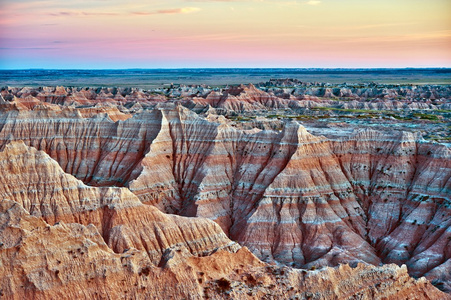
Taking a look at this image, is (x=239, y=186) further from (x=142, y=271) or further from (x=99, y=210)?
(x=142, y=271)

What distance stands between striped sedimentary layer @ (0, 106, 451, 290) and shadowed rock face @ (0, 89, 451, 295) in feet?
0.60

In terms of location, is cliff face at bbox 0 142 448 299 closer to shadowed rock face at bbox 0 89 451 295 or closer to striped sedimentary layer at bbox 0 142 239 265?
striped sedimentary layer at bbox 0 142 239 265

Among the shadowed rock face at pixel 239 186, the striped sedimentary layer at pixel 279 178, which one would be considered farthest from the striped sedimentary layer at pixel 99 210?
the striped sedimentary layer at pixel 279 178

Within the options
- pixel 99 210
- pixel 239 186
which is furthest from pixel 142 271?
pixel 239 186

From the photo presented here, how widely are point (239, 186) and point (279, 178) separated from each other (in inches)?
275

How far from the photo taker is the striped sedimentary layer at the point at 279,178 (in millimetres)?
64250

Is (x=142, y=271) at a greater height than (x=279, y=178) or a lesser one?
greater

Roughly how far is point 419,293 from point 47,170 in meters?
37.8

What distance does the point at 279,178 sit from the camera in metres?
70.9

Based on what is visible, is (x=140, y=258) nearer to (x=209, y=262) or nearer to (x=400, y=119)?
(x=209, y=262)

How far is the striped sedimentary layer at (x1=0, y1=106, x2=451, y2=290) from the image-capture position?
211ft

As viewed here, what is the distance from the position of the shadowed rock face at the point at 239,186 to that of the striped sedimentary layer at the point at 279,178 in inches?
7.2

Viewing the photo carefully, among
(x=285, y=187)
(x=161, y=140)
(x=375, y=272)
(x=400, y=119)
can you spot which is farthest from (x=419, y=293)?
(x=400, y=119)

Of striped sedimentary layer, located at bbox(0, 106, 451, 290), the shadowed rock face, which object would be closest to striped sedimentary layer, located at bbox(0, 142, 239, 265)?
the shadowed rock face
